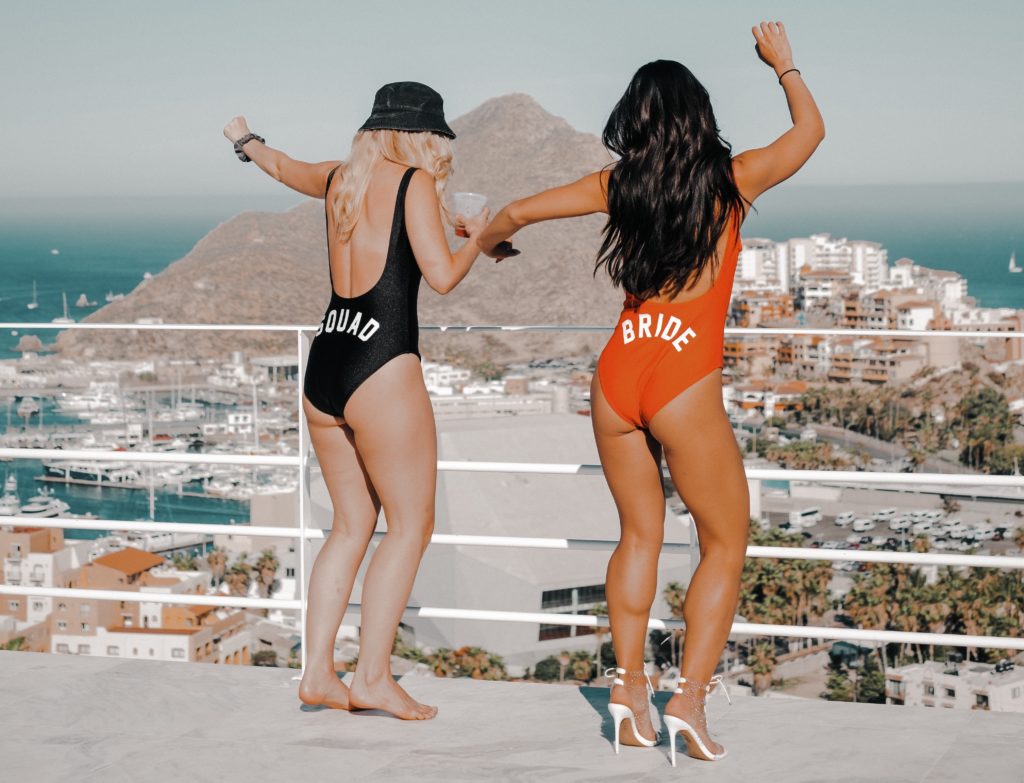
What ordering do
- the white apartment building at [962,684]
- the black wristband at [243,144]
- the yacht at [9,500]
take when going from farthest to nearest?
the yacht at [9,500]
the white apartment building at [962,684]
the black wristband at [243,144]

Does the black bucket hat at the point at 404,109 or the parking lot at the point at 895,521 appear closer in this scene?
the black bucket hat at the point at 404,109

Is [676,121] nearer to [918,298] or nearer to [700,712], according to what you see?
[700,712]

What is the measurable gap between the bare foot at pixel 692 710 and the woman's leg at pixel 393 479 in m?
0.59

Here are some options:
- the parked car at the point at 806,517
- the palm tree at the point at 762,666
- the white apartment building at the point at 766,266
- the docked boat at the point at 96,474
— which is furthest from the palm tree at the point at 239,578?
the white apartment building at the point at 766,266

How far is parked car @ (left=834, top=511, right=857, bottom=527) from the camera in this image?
40.3 metres

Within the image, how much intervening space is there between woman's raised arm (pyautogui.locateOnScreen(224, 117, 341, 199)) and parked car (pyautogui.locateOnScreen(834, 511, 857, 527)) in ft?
129

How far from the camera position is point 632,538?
232cm

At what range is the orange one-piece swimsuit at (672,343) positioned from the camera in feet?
7.11

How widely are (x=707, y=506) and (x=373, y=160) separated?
3.09 ft

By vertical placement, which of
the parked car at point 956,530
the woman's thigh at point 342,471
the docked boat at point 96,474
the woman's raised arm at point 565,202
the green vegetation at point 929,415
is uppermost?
the woman's raised arm at point 565,202

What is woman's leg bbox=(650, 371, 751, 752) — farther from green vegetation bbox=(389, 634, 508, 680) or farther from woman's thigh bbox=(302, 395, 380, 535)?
green vegetation bbox=(389, 634, 508, 680)

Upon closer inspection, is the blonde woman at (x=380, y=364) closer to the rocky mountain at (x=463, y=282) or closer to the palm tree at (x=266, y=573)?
the palm tree at (x=266, y=573)

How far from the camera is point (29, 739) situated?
8.09ft

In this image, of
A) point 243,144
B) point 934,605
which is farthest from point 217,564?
point 243,144
